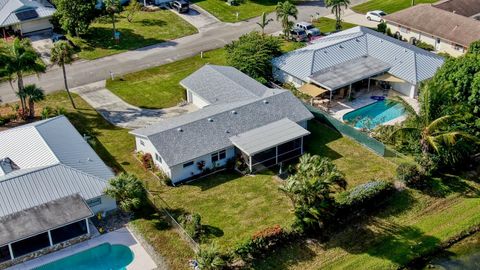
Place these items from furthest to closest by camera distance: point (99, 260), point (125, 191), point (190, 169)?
1. point (190, 169)
2. point (125, 191)
3. point (99, 260)

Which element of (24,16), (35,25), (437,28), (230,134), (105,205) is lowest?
(105,205)

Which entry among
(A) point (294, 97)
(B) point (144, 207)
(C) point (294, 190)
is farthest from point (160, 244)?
(A) point (294, 97)

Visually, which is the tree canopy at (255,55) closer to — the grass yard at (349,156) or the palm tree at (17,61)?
the grass yard at (349,156)

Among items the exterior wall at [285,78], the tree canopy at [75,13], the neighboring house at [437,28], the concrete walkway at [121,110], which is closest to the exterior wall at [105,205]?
the concrete walkway at [121,110]

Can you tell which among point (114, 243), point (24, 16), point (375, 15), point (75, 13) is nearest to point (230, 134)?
point (114, 243)

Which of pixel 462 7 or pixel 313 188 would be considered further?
pixel 462 7

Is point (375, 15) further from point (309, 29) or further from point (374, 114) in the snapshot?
point (374, 114)
